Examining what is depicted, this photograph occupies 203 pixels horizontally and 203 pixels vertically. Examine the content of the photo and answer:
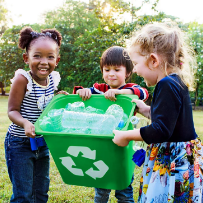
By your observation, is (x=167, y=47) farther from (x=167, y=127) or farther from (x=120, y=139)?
(x=120, y=139)

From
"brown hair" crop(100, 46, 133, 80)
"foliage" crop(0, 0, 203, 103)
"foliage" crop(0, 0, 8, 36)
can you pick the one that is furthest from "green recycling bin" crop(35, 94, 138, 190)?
"foliage" crop(0, 0, 8, 36)

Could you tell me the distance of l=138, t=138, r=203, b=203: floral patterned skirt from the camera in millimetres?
1292

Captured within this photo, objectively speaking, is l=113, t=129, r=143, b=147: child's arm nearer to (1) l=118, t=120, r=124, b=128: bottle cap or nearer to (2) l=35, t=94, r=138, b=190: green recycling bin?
(2) l=35, t=94, r=138, b=190: green recycling bin

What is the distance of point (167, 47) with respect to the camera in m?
1.33

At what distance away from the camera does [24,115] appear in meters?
1.70

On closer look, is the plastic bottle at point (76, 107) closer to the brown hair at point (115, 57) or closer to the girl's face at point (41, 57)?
the girl's face at point (41, 57)

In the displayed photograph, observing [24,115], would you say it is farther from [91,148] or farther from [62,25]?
[62,25]

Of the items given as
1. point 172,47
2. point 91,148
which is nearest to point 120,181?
point 91,148

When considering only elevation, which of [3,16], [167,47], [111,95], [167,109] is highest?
[3,16]

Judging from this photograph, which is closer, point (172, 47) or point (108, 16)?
point (172, 47)

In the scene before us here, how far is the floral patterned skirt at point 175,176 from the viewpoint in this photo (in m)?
1.29

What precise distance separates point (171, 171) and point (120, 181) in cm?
41

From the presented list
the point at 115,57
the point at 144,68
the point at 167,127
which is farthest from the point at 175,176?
the point at 115,57

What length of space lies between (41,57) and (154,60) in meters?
0.86
